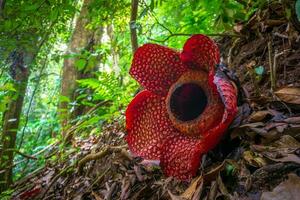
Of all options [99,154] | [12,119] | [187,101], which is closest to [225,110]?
[187,101]

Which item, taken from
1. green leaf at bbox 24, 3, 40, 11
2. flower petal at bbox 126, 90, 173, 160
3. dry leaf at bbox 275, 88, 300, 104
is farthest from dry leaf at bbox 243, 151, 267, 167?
green leaf at bbox 24, 3, 40, 11

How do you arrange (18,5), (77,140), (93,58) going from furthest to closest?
(77,140)
(93,58)
(18,5)

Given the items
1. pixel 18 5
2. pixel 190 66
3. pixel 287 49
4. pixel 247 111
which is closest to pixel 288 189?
pixel 247 111

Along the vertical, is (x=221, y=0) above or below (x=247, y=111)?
above

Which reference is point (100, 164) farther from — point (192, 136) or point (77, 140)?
point (77, 140)

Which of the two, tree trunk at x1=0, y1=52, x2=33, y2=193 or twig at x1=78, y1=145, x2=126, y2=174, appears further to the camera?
tree trunk at x1=0, y1=52, x2=33, y2=193

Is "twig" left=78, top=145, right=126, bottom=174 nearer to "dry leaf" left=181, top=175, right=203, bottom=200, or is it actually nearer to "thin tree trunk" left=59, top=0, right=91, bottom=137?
"dry leaf" left=181, top=175, right=203, bottom=200

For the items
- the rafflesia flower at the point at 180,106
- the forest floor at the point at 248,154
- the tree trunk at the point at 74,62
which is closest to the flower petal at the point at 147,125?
the rafflesia flower at the point at 180,106

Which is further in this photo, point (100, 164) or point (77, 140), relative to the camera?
point (77, 140)
